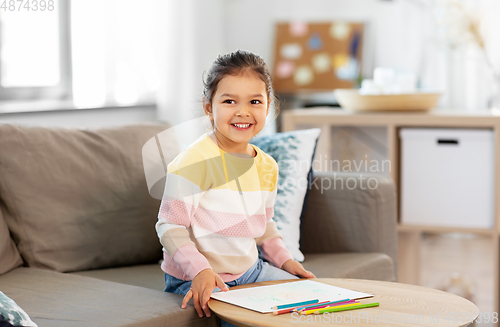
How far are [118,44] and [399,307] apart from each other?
205 cm

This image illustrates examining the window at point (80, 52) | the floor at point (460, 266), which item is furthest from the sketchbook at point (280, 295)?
the window at point (80, 52)

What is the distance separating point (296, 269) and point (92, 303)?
411 millimetres

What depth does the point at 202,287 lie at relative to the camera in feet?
3.36

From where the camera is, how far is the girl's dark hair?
1.16 metres

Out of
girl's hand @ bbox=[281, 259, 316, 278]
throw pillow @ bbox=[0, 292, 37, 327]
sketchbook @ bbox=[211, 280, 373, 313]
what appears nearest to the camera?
throw pillow @ bbox=[0, 292, 37, 327]

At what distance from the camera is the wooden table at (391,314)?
869 mm

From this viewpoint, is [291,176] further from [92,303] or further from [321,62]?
[321,62]

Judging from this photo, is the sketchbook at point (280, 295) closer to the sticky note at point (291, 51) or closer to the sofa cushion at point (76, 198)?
the sofa cushion at point (76, 198)

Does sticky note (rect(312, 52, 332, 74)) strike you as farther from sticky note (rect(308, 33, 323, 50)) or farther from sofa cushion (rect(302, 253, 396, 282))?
sofa cushion (rect(302, 253, 396, 282))

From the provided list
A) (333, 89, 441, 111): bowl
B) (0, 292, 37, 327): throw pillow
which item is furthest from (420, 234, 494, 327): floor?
(0, 292, 37, 327): throw pillow

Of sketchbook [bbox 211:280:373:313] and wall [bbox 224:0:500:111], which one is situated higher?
wall [bbox 224:0:500:111]

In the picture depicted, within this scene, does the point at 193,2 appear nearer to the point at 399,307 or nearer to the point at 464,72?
the point at 464,72


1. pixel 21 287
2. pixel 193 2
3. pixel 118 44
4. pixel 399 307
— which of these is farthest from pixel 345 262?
pixel 193 2

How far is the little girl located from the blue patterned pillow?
309 millimetres
